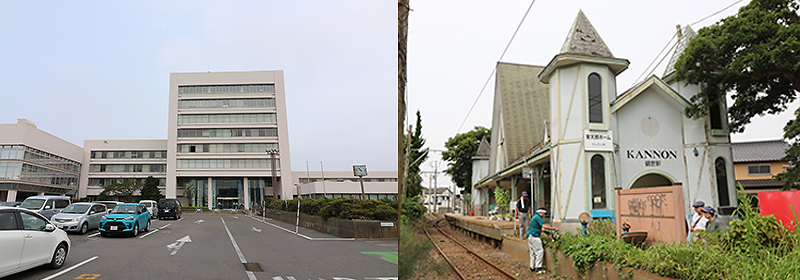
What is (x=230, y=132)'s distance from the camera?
6162 cm

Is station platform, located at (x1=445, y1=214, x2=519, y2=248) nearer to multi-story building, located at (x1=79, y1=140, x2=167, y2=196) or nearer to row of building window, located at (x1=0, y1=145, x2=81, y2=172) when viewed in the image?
row of building window, located at (x1=0, y1=145, x2=81, y2=172)

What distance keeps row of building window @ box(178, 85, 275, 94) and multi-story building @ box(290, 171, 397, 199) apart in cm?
1302

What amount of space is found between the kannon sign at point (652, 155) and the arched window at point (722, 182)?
51.7 inches

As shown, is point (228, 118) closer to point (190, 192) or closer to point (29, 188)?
point (190, 192)

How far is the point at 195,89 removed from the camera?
62.0 m

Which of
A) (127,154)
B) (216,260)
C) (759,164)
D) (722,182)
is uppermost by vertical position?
(127,154)

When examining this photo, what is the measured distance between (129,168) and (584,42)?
199 feet

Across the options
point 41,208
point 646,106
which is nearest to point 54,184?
point 41,208

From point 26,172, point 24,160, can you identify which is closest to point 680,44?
point 24,160

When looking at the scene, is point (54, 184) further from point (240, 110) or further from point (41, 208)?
point (41, 208)

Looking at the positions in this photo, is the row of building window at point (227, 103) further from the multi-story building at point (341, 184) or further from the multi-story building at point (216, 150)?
the multi-story building at point (341, 184)

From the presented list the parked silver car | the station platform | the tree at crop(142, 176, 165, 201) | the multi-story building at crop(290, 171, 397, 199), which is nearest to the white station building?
the station platform

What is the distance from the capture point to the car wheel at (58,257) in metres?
8.19

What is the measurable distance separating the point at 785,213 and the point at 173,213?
108 feet
